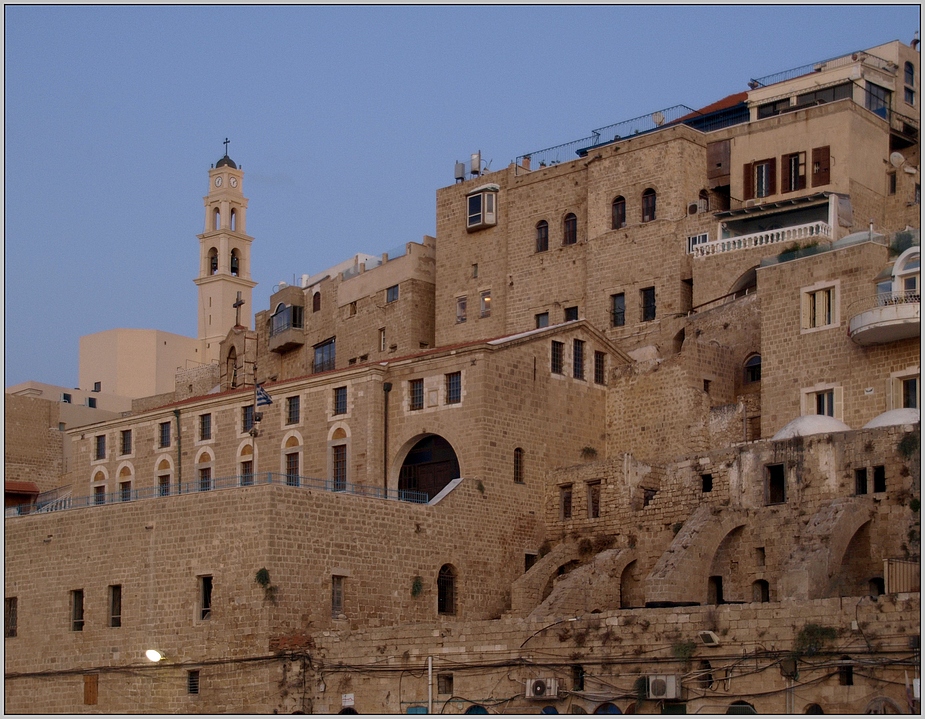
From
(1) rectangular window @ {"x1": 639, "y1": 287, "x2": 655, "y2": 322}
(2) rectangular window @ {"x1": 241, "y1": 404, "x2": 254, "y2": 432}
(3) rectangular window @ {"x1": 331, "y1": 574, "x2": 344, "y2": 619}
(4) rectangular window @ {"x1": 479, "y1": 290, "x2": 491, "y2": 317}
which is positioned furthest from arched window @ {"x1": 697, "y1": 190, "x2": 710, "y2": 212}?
(3) rectangular window @ {"x1": 331, "y1": 574, "x2": 344, "y2": 619}

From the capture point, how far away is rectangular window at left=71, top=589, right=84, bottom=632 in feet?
135

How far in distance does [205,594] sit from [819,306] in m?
17.0

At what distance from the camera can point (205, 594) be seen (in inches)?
1527

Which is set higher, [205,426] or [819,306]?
[819,306]

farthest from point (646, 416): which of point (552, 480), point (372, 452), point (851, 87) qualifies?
point (851, 87)

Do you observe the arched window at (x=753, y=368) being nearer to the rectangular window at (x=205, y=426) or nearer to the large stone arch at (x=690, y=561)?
the large stone arch at (x=690, y=561)

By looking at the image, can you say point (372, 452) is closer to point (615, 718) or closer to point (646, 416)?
point (646, 416)

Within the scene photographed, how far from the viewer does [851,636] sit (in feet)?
97.1

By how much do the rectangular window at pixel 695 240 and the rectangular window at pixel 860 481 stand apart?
1449 cm

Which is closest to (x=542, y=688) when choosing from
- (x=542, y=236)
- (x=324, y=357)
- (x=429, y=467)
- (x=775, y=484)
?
(x=775, y=484)

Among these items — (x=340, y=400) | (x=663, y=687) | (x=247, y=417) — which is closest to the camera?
(x=663, y=687)

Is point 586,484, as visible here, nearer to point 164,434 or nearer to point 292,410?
point 292,410

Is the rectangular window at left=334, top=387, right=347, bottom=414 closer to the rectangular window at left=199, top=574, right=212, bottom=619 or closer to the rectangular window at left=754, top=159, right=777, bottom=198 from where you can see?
the rectangular window at left=199, top=574, right=212, bottom=619

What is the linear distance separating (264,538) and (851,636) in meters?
14.1
